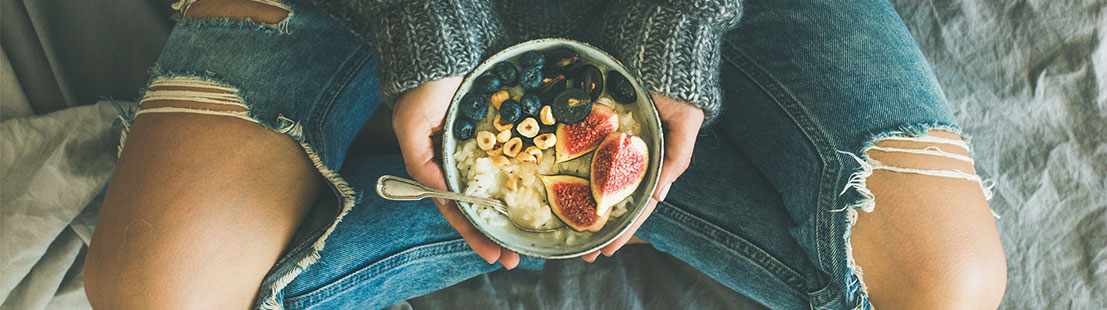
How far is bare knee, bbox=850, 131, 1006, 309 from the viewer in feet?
3.05

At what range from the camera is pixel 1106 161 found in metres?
1.39

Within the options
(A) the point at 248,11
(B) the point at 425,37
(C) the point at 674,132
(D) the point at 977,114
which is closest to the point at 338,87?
(A) the point at 248,11

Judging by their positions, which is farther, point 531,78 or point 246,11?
point 246,11

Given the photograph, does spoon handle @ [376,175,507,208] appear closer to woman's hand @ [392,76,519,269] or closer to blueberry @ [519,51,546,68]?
woman's hand @ [392,76,519,269]

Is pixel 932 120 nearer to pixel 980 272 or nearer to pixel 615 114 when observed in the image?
pixel 980 272

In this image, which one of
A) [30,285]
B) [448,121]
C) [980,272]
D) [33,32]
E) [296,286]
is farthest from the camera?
[33,32]

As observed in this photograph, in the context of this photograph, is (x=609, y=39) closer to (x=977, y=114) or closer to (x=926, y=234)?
(x=926, y=234)

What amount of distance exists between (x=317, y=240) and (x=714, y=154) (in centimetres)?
77

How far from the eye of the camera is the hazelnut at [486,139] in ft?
2.73

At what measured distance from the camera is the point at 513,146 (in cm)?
85

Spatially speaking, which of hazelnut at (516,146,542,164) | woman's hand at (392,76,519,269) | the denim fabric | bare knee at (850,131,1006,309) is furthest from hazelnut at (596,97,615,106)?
bare knee at (850,131,1006,309)

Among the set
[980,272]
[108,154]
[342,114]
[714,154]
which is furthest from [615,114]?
[108,154]

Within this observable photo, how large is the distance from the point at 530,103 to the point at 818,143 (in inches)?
20.2

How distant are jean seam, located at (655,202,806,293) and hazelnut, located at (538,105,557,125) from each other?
39cm
